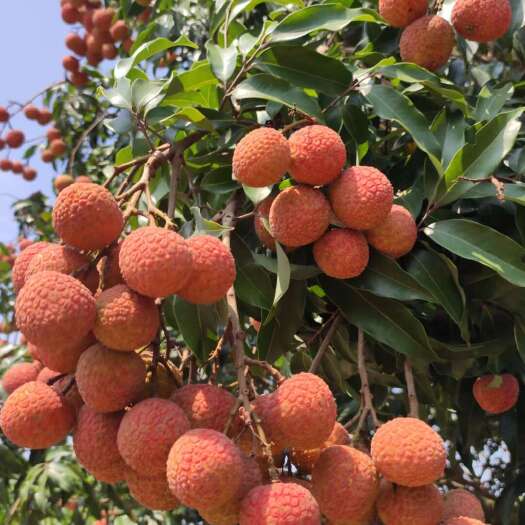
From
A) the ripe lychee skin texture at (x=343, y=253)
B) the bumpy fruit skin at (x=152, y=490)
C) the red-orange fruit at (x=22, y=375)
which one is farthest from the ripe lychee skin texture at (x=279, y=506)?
the red-orange fruit at (x=22, y=375)

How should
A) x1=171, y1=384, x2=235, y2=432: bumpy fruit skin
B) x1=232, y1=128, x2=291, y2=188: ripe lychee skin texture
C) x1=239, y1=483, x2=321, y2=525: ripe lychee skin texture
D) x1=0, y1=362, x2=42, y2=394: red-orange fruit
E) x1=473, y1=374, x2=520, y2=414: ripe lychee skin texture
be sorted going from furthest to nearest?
x1=473, y1=374, x2=520, y2=414: ripe lychee skin texture, x1=0, y1=362, x2=42, y2=394: red-orange fruit, x1=232, y1=128, x2=291, y2=188: ripe lychee skin texture, x1=171, y1=384, x2=235, y2=432: bumpy fruit skin, x1=239, y1=483, x2=321, y2=525: ripe lychee skin texture

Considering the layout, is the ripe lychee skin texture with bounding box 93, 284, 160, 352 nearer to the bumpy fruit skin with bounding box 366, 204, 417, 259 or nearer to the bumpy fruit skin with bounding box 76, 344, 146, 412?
the bumpy fruit skin with bounding box 76, 344, 146, 412

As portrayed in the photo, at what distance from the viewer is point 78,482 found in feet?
8.07

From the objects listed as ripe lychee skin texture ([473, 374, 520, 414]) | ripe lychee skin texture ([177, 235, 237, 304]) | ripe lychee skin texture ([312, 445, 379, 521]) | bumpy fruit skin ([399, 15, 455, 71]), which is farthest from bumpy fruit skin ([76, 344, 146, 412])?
bumpy fruit skin ([399, 15, 455, 71])

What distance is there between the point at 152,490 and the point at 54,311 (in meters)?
0.23

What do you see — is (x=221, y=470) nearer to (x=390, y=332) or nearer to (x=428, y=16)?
(x=390, y=332)

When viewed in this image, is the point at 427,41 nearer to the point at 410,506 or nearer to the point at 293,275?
the point at 293,275

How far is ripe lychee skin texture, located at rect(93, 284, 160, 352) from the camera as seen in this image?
804mm

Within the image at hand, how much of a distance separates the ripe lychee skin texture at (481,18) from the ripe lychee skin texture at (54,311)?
856 millimetres

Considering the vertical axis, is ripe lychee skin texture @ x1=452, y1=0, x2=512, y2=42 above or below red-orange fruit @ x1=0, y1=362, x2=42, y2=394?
above

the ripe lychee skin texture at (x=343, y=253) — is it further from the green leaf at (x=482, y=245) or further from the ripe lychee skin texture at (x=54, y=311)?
the ripe lychee skin texture at (x=54, y=311)

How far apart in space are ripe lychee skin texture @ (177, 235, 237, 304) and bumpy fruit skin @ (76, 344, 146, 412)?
0.10 metres

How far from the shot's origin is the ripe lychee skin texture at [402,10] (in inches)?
51.0

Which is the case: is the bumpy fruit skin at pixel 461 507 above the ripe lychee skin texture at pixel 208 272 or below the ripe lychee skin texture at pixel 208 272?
below
